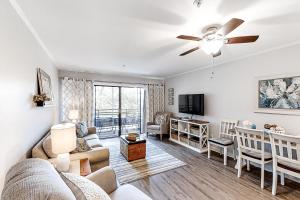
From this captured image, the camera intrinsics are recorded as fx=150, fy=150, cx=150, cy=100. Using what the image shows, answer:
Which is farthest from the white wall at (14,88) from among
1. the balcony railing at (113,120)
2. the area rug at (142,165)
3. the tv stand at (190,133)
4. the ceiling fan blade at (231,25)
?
the tv stand at (190,133)

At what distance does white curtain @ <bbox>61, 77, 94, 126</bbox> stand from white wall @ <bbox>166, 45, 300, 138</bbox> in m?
3.32

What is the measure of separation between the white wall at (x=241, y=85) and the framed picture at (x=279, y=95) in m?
0.10

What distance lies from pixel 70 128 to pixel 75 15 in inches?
50.1

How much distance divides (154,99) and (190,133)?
218 centimetres

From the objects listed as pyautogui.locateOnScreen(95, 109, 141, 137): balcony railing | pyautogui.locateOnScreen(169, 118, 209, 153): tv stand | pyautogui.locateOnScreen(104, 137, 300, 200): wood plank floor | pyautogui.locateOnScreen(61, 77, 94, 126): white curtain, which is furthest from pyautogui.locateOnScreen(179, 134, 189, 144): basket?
pyautogui.locateOnScreen(61, 77, 94, 126): white curtain

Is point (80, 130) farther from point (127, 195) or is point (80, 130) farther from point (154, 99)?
point (154, 99)

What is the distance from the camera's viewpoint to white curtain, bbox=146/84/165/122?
19.3 ft

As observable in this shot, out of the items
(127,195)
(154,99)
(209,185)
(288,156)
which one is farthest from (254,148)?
(154,99)

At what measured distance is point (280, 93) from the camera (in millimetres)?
2717

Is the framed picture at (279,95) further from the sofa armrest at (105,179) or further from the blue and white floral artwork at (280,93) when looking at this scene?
the sofa armrest at (105,179)

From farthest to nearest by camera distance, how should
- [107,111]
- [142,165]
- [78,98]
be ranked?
1. [107,111]
2. [78,98]
3. [142,165]

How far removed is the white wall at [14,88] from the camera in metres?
1.25

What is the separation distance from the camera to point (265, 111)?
2920 mm

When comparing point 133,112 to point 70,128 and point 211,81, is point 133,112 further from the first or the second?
point 70,128
